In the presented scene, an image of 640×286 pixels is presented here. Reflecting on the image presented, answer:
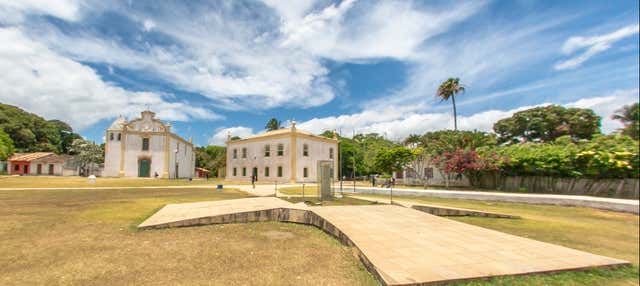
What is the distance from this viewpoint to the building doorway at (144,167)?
3434 cm

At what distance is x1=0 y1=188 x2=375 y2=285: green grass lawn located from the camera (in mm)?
3570

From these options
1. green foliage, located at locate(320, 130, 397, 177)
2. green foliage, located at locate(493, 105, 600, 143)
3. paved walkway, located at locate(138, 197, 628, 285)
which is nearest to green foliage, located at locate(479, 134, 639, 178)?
paved walkway, located at locate(138, 197, 628, 285)

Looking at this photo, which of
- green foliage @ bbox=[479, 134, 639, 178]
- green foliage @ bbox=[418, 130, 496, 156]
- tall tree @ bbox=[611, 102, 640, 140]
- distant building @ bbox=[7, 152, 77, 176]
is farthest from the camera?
distant building @ bbox=[7, 152, 77, 176]

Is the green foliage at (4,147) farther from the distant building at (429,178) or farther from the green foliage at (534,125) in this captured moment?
the green foliage at (534,125)

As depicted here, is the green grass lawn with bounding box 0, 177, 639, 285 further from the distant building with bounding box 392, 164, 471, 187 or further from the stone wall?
the distant building with bounding box 392, 164, 471, 187

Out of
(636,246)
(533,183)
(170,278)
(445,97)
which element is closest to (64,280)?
(170,278)

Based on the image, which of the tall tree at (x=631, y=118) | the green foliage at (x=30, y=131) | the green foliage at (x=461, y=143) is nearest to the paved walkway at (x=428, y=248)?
the tall tree at (x=631, y=118)

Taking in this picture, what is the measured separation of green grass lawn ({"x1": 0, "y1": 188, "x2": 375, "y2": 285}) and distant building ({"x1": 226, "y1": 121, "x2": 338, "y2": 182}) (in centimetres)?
2449

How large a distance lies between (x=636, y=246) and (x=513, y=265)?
295cm

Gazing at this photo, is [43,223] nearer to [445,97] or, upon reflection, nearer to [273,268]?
[273,268]

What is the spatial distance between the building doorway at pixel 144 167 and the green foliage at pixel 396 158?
2788 cm

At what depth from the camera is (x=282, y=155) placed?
31938 millimetres

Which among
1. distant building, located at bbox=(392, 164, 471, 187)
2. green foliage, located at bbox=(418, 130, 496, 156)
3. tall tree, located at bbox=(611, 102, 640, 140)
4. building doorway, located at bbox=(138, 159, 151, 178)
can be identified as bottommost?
distant building, located at bbox=(392, 164, 471, 187)

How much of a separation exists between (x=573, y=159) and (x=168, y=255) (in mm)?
14205
